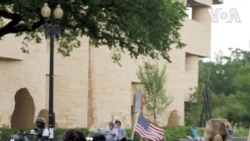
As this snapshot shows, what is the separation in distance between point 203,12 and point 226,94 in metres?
34.6

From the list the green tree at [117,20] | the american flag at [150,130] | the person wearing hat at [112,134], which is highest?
the green tree at [117,20]

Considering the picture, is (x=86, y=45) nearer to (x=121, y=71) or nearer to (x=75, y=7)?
(x=121, y=71)

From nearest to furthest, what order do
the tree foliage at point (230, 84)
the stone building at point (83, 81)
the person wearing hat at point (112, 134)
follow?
the person wearing hat at point (112, 134) < the stone building at point (83, 81) < the tree foliage at point (230, 84)

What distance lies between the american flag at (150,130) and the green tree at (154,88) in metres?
36.3

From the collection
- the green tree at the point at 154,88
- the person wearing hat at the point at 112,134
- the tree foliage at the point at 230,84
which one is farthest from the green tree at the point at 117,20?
the tree foliage at the point at 230,84

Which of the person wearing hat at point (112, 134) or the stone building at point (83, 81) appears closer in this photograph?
the person wearing hat at point (112, 134)

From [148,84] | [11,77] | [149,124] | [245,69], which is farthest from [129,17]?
[245,69]

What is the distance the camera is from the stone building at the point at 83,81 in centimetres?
4344

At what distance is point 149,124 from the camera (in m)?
16.8

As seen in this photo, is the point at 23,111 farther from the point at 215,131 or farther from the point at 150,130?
the point at 215,131

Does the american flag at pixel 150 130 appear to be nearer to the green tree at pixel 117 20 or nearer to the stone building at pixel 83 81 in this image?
the green tree at pixel 117 20

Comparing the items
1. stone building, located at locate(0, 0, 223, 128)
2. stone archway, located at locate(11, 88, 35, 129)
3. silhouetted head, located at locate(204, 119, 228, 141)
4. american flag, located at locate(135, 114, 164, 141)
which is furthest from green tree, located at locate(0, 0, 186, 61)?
silhouetted head, located at locate(204, 119, 228, 141)

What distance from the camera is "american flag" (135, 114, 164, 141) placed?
16.3 m

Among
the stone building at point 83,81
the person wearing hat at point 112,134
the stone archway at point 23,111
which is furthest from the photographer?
the stone archway at point 23,111
